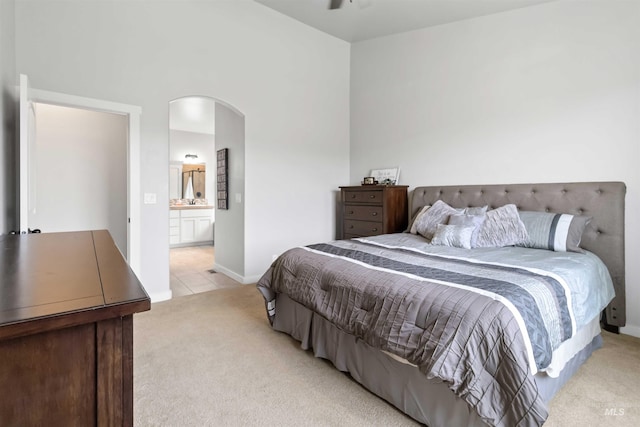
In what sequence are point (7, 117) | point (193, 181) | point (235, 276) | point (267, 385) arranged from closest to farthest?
point (267, 385) → point (7, 117) → point (235, 276) → point (193, 181)

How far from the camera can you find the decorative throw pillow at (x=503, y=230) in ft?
8.79

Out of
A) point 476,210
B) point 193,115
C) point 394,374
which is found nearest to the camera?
point 394,374

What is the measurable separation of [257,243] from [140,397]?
237 cm

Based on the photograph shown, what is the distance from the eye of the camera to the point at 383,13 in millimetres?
3693

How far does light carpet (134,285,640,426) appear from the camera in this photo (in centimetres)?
161

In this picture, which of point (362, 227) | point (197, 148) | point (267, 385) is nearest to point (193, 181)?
point (197, 148)

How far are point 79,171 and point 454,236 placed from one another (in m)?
4.78

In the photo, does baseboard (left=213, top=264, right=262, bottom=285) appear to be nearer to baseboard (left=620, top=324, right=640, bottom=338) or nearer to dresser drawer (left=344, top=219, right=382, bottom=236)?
dresser drawer (left=344, top=219, right=382, bottom=236)

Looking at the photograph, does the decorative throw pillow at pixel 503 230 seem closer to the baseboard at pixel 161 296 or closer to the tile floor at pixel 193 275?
the tile floor at pixel 193 275

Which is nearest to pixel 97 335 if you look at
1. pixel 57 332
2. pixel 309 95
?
pixel 57 332

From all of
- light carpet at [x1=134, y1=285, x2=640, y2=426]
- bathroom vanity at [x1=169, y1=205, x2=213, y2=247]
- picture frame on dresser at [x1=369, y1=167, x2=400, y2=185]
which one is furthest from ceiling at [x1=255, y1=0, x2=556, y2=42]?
bathroom vanity at [x1=169, y1=205, x2=213, y2=247]

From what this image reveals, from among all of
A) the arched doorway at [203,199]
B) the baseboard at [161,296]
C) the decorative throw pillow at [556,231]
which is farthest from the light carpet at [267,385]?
the arched doorway at [203,199]

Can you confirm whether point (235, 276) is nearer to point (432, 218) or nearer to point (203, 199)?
point (432, 218)

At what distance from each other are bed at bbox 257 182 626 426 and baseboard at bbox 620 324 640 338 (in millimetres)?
95
